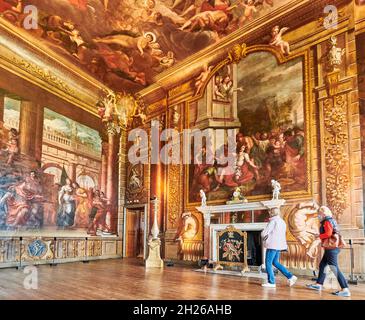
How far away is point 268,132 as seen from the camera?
9953 millimetres

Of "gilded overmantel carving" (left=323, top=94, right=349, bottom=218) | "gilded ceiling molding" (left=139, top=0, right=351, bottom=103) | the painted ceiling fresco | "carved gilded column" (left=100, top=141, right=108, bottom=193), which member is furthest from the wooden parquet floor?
the painted ceiling fresco

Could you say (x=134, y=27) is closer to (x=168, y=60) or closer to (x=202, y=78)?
(x=168, y=60)

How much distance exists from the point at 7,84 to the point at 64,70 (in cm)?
234

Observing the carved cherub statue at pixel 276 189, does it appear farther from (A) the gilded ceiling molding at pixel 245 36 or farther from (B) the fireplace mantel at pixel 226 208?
(A) the gilded ceiling molding at pixel 245 36

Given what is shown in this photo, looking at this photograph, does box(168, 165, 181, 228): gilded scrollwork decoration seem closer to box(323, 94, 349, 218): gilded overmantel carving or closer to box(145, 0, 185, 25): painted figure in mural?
box(145, 0, 185, 25): painted figure in mural

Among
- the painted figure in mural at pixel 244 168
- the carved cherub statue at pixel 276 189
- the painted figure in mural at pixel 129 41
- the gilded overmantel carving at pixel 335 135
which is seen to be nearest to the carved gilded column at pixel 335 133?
the gilded overmantel carving at pixel 335 135

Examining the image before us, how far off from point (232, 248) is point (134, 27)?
24.4ft

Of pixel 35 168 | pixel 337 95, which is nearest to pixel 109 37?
pixel 35 168

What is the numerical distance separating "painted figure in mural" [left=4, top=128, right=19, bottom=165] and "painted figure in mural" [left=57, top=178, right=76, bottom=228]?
79.2 inches

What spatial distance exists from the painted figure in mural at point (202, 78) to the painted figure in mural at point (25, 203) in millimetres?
5800

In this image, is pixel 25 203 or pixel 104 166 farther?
pixel 104 166

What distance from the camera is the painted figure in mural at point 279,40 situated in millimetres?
9867

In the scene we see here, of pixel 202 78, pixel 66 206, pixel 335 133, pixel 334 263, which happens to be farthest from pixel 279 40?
pixel 66 206
